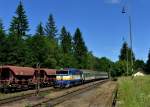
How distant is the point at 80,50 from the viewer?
154 m

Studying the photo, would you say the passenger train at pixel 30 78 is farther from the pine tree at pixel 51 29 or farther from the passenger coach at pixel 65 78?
the pine tree at pixel 51 29

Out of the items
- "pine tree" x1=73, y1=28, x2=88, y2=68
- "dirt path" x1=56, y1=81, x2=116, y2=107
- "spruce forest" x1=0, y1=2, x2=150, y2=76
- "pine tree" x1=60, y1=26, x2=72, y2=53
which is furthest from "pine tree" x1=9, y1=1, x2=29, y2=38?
"dirt path" x1=56, y1=81, x2=116, y2=107

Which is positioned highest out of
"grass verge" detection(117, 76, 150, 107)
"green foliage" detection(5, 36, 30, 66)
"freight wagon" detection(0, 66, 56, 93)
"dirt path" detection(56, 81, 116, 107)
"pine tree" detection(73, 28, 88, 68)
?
"pine tree" detection(73, 28, 88, 68)

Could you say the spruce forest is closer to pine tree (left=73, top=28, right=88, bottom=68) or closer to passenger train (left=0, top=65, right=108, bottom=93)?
pine tree (left=73, top=28, right=88, bottom=68)

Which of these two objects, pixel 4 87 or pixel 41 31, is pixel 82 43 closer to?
pixel 41 31

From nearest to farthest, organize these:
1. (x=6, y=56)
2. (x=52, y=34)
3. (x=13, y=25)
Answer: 1. (x=6, y=56)
2. (x=13, y=25)
3. (x=52, y=34)

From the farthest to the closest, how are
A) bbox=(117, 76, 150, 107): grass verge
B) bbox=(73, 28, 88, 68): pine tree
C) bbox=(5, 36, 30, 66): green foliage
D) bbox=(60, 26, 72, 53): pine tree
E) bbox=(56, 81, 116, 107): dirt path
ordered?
bbox=(73, 28, 88, 68): pine tree
bbox=(60, 26, 72, 53): pine tree
bbox=(5, 36, 30, 66): green foliage
bbox=(56, 81, 116, 107): dirt path
bbox=(117, 76, 150, 107): grass verge

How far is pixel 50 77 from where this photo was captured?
60.9 metres

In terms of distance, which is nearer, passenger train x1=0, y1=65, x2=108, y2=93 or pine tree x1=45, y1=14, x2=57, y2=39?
passenger train x1=0, y1=65, x2=108, y2=93

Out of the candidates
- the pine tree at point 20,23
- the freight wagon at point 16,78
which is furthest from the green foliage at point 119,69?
the freight wagon at point 16,78

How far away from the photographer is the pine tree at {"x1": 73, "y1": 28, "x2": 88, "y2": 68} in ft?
496

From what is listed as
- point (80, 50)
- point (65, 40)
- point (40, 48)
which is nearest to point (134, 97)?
point (40, 48)

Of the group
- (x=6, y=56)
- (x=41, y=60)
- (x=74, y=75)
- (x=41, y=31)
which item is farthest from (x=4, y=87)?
(x=41, y=31)

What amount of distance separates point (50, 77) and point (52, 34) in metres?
78.7
